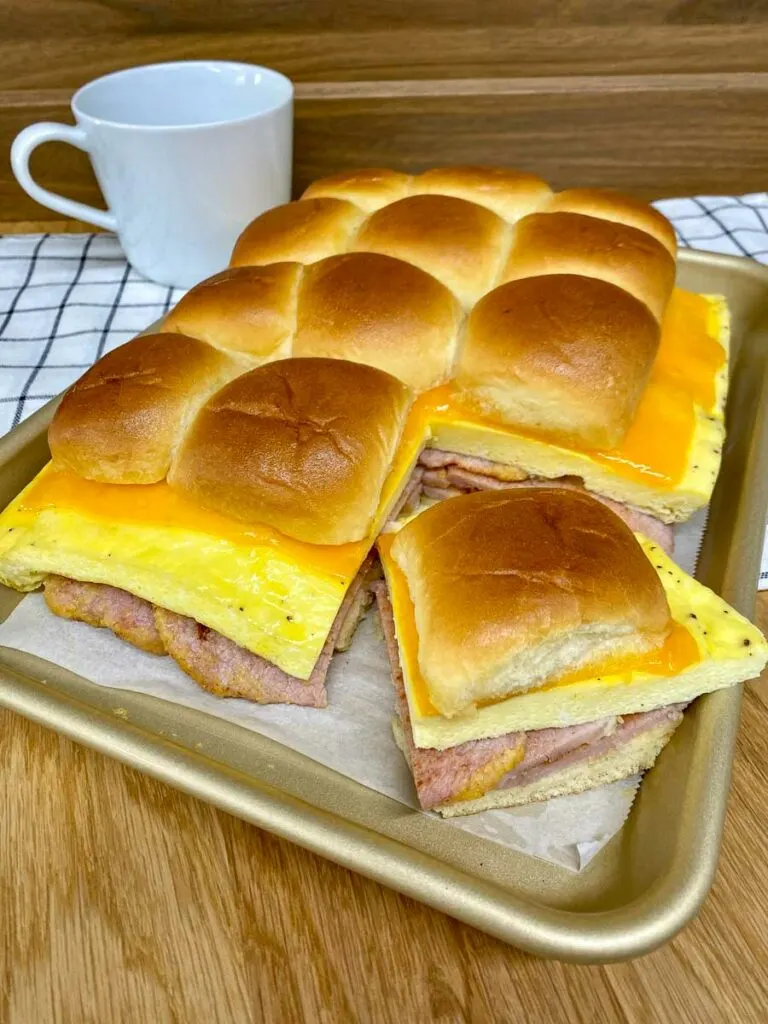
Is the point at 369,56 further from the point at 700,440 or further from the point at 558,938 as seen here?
the point at 558,938

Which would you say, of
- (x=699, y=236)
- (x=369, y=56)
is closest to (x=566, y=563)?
(x=699, y=236)

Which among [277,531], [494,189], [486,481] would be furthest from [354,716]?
[494,189]

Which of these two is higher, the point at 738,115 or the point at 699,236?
the point at 738,115

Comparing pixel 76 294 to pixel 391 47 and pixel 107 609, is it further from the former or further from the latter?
pixel 107 609

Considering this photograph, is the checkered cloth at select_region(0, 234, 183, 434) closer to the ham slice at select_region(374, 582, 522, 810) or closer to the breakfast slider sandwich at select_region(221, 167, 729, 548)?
the breakfast slider sandwich at select_region(221, 167, 729, 548)

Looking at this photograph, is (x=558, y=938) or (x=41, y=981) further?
(x=41, y=981)

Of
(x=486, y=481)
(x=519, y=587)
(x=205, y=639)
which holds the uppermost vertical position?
(x=519, y=587)

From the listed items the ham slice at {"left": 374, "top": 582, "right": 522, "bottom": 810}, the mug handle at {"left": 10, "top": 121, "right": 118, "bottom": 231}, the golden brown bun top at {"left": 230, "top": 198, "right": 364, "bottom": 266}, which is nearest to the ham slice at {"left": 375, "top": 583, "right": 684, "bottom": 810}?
the ham slice at {"left": 374, "top": 582, "right": 522, "bottom": 810}
